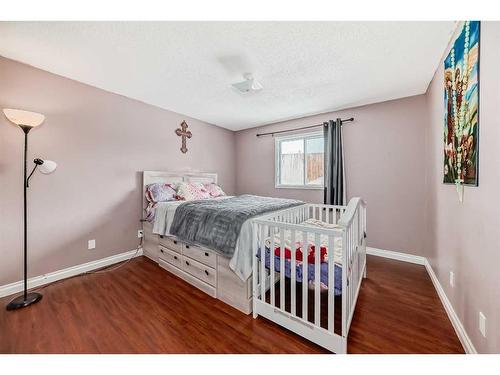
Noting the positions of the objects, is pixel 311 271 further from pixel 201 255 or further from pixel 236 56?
pixel 236 56

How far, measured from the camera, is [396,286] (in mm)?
2195

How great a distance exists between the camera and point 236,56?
1.93 m

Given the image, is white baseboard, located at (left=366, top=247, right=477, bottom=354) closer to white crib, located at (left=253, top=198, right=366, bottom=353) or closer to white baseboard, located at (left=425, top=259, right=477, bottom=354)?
white baseboard, located at (left=425, top=259, right=477, bottom=354)

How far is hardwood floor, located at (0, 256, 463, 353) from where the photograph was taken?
4.53 feet

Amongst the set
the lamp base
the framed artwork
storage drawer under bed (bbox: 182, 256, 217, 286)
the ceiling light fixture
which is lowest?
the lamp base

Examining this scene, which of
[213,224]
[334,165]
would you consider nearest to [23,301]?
[213,224]

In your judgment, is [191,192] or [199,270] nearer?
[199,270]

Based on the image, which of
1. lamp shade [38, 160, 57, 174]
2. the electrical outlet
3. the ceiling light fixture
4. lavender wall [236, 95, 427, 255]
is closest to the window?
lavender wall [236, 95, 427, 255]

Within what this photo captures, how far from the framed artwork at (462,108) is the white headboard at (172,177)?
343 cm

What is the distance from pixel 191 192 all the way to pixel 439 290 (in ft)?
10.4

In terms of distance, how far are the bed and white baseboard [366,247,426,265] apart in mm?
1368

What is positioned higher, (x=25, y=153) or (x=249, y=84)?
(x=249, y=84)
